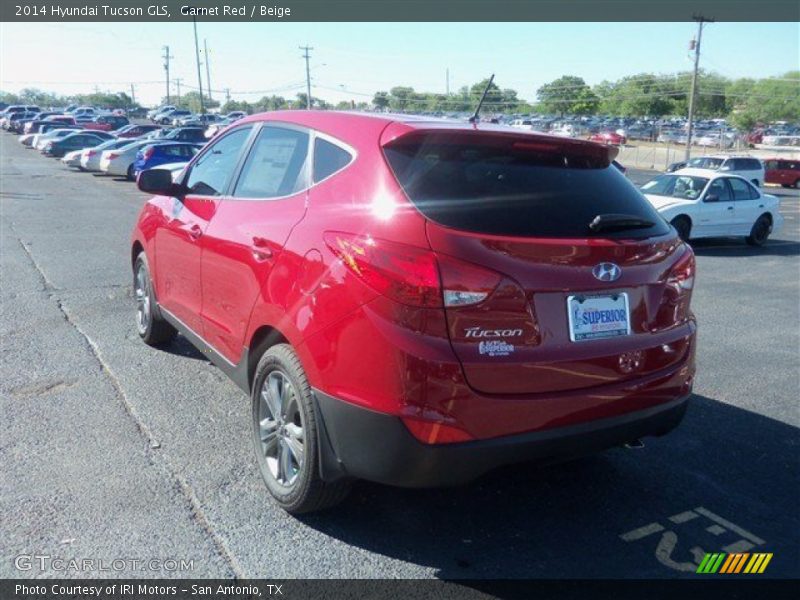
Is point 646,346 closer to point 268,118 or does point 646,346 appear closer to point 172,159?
point 268,118

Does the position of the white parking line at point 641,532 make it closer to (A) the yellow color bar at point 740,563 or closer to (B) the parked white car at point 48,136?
(A) the yellow color bar at point 740,563

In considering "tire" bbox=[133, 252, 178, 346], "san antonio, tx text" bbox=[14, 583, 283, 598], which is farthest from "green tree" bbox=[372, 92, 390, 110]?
"san antonio, tx text" bbox=[14, 583, 283, 598]

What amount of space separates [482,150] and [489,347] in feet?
3.07

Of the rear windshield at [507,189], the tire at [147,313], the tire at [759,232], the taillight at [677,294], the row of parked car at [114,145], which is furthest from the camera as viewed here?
the row of parked car at [114,145]

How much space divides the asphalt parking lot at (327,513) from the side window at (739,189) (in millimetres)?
9867

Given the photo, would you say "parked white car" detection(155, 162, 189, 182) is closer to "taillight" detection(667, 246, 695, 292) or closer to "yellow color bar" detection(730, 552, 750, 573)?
"taillight" detection(667, 246, 695, 292)

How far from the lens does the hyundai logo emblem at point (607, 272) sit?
3076 mm

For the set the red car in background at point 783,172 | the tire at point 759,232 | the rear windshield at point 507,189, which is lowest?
the red car in background at point 783,172

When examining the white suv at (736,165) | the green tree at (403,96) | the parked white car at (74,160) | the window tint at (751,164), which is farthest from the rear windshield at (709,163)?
the green tree at (403,96)

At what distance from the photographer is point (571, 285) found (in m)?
3.00

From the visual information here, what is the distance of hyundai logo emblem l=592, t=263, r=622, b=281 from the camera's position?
3.08 meters

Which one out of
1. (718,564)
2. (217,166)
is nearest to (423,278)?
(718,564)

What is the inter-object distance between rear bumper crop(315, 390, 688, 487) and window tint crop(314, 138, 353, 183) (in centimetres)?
107

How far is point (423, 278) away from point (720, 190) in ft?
45.1
